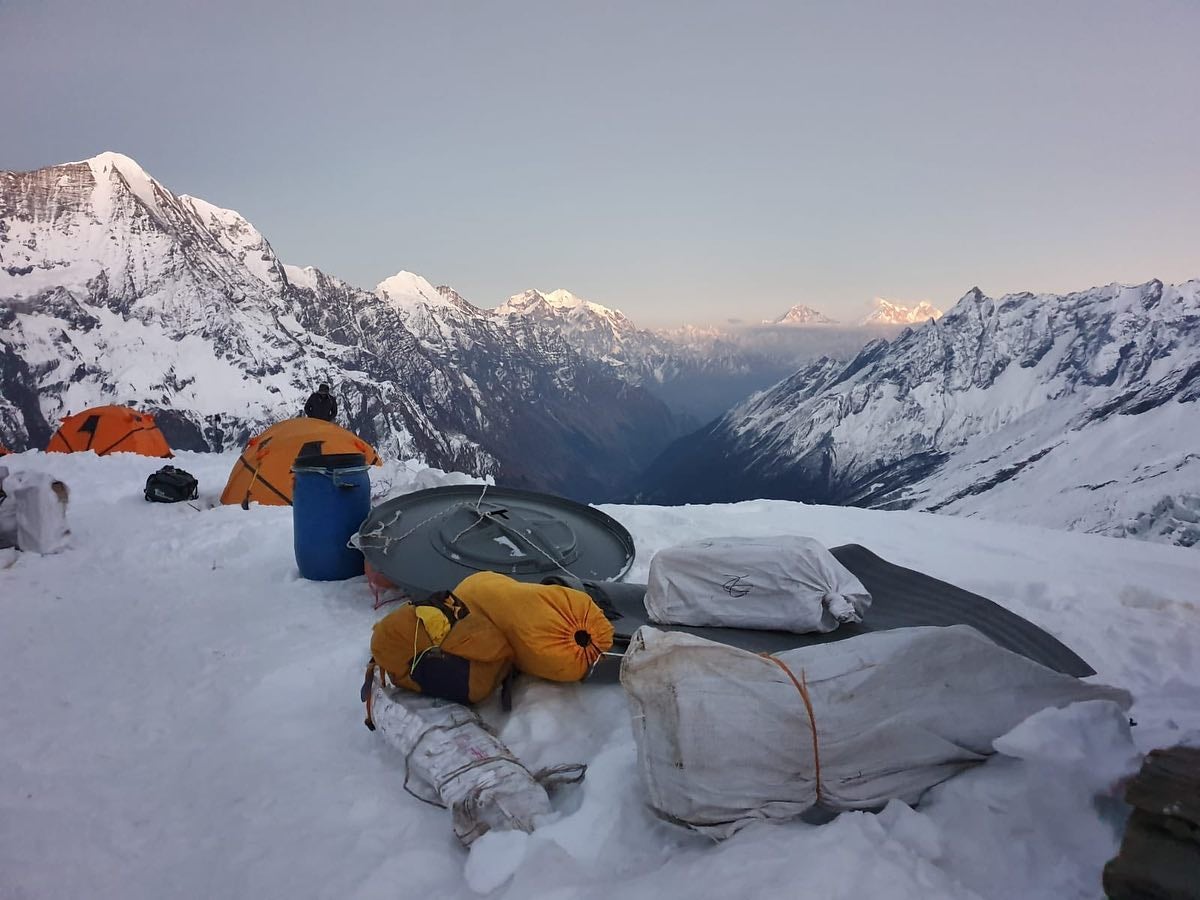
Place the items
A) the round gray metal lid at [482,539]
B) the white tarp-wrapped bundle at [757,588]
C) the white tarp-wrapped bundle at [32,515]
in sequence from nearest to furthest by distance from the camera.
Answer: the white tarp-wrapped bundle at [757,588]
the round gray metal lid at [482,539]
the white tarp-wrapped bundle at [32,515]

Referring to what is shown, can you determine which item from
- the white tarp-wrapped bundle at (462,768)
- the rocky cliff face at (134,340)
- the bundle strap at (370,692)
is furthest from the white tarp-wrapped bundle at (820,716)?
the rocky cliff face at (134,340)

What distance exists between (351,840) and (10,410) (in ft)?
608

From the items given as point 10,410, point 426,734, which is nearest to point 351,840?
point 426,734

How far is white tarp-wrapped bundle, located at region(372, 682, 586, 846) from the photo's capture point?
10.8 ft

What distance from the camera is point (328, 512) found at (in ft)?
23.6

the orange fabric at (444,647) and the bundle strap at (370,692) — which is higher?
the orange fabric at (444,647)

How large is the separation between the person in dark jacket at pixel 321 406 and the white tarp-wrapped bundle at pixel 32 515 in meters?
6.36

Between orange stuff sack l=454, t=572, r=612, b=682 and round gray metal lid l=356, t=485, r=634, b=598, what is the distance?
1.74m

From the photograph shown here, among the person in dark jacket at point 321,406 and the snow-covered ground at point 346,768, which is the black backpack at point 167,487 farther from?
the person in dark jacket at point 321,406

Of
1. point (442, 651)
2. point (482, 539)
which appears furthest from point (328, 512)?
point (442, 651)

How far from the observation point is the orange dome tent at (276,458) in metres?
10.6

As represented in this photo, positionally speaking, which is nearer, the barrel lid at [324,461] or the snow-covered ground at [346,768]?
the snow-covered ground at [346,768]

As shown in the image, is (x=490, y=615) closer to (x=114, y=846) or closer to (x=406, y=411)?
(x=114, y=846)

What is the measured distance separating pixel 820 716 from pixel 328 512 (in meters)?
5.83
